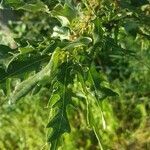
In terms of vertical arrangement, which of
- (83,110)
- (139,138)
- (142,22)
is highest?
(142,22)

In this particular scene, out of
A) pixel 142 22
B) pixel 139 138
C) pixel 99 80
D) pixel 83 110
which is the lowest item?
pixel 139 138

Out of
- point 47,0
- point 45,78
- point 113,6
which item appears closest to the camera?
point 45,78

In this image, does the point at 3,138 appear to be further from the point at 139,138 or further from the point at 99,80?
the point at 99,80

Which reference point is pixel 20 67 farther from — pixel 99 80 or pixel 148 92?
pixel 148 92

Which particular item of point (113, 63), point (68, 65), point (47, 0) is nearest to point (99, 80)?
point (68, 65)

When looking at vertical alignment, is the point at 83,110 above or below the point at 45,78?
below

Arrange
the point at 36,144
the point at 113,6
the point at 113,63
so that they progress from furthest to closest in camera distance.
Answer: the point at 113,63 < the point at 36,144 < the point at 113,6

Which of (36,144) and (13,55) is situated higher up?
(13,55)

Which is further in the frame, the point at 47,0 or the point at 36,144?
the point at 36,144

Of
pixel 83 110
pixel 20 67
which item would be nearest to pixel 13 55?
pixel 20 67
